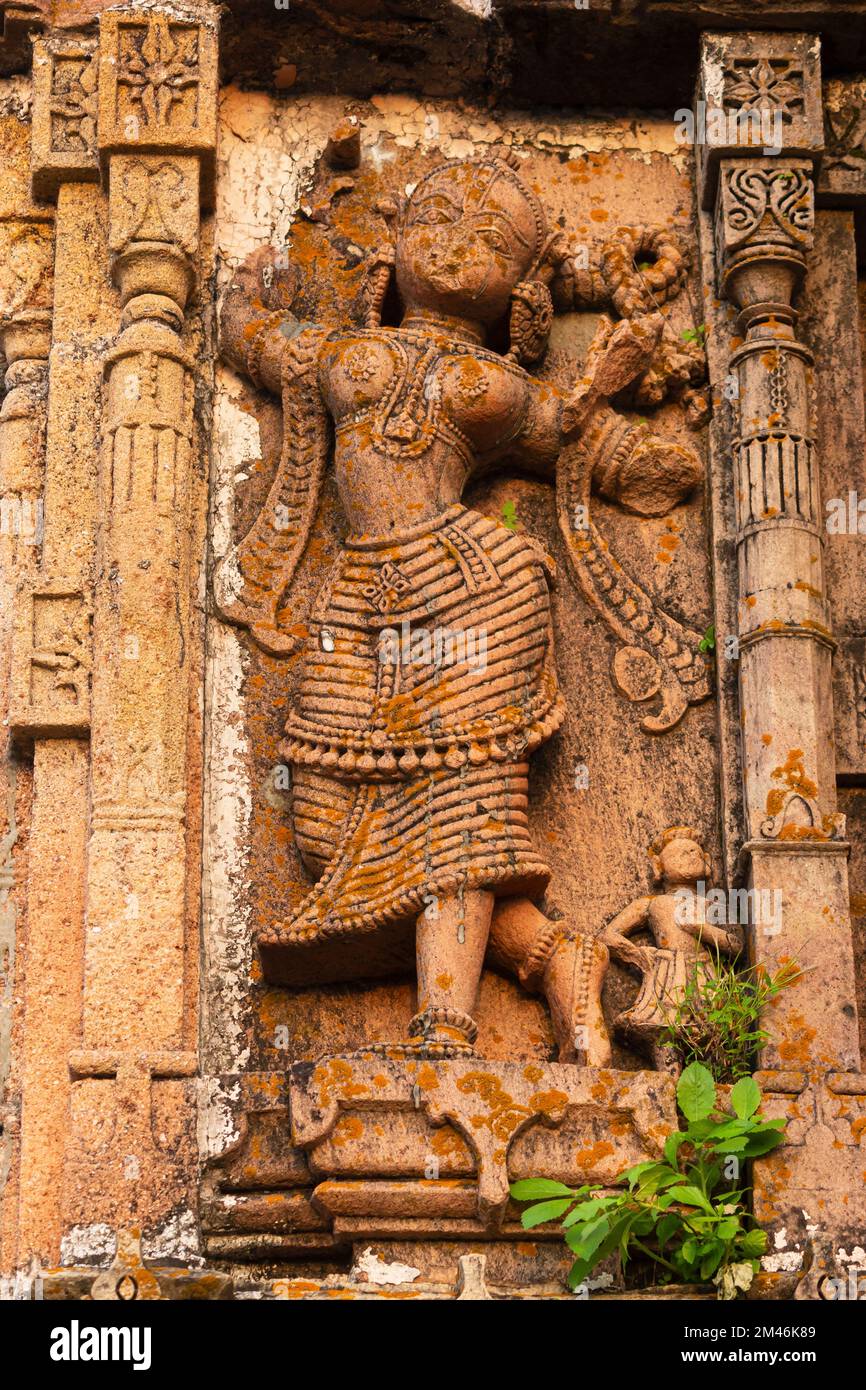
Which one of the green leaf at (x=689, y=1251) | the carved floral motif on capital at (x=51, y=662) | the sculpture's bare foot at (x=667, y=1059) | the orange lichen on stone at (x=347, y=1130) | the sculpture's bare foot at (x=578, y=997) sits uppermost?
the carved floral motif on capital at (x=51, y=662)

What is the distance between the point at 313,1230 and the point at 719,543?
8.27 feet

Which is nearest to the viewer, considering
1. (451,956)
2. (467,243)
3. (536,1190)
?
(536,1190)

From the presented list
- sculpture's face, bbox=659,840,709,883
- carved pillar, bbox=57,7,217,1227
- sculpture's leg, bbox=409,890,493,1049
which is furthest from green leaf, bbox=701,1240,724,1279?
carved pillar, bbox=57,7,217,1227

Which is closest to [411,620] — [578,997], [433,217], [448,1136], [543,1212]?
[578,997]

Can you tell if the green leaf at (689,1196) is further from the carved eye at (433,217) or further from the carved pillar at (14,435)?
the carved eye at (433,217)

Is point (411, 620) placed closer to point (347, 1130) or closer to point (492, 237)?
point (492, 237)

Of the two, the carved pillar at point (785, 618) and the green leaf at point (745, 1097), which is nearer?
the green leaf at point (745, 1097)

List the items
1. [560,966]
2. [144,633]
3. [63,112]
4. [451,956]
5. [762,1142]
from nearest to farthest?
[762,1142] < [451,956] < [560,966] < [144,633] < [63,112]

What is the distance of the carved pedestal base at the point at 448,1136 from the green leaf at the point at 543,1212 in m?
0.11

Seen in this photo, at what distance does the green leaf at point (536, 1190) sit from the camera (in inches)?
286

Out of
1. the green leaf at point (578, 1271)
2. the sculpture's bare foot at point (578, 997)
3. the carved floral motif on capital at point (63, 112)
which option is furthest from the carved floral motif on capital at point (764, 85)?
the green leaf at point (578, 1271)

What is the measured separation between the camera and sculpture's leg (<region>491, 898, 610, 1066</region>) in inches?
305

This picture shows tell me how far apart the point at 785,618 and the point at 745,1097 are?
5.10 feet

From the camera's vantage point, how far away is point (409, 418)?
27.0 feet
